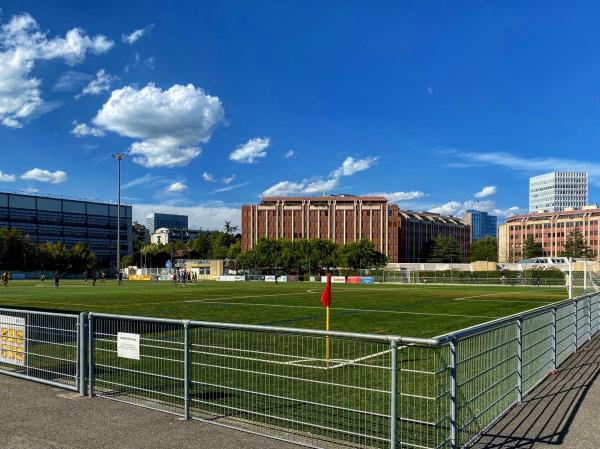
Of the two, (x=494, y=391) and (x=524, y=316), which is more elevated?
(x=524, y=316)

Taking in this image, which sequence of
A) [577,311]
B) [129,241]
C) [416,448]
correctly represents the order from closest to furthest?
[416,448] → [577,311] → [129,241]

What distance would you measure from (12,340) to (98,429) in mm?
4044

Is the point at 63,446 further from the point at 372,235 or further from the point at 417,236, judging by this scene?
the point at 417,236

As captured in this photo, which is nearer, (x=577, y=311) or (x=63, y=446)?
(x=63, y=446)

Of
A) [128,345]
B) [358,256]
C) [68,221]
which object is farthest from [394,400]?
[68,221]

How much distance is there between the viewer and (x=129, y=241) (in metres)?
157

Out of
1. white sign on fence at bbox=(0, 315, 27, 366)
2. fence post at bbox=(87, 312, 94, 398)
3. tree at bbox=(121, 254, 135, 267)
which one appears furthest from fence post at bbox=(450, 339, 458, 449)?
tree at bbox=(121, 254, 135, 267)

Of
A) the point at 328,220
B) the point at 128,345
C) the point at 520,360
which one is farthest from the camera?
the point at 328,220

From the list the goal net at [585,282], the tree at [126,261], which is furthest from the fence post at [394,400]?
the tree at [126,261]

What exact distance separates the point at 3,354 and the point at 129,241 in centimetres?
15373

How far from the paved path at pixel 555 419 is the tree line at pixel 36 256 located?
107675 millimetres

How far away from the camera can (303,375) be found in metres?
8.91

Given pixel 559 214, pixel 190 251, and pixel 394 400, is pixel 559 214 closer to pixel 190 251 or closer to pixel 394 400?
pixel 190 251

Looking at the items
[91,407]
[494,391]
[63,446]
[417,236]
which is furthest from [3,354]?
[417,236]
